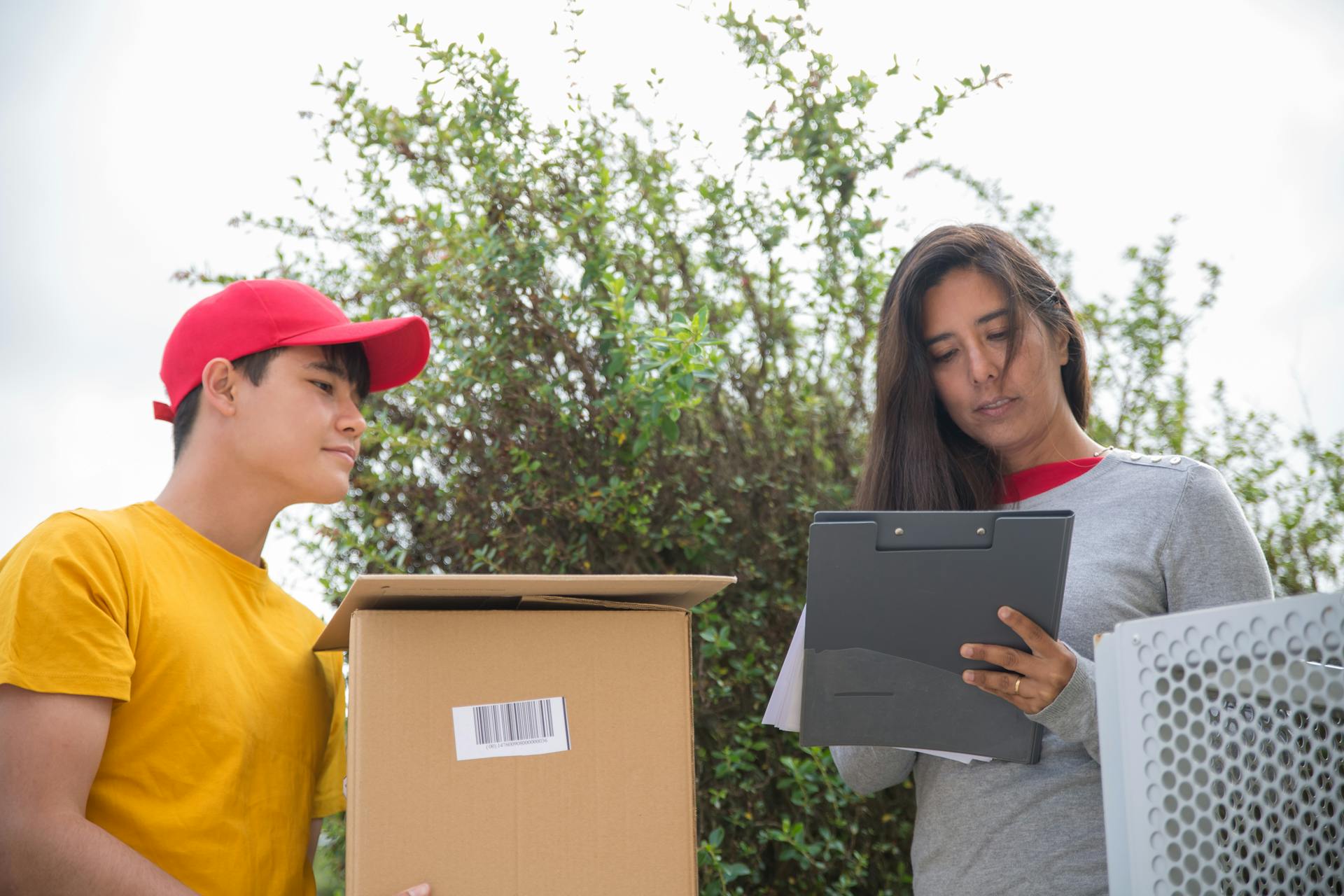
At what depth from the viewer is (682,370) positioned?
2.04 m

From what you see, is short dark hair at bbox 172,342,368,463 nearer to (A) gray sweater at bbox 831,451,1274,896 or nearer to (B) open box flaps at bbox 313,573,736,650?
(B) open box flaps at bbox 313,573,736,650

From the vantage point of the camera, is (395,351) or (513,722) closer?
(513,722)

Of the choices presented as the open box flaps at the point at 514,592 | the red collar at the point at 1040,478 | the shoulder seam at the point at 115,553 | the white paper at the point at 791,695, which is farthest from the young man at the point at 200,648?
the red collar at the point at 1040,478

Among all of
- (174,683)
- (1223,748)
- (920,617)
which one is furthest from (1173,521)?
(174,683)

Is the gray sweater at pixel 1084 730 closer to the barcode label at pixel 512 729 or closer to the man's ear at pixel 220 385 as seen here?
the barcode label at pixel 512 729

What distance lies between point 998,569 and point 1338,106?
262 centimetres

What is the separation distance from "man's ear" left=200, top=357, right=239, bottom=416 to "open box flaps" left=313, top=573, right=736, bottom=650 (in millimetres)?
412

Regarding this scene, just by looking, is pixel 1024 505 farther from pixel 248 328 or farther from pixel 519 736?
pixel 248 328

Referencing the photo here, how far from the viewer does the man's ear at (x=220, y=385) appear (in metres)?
1.49

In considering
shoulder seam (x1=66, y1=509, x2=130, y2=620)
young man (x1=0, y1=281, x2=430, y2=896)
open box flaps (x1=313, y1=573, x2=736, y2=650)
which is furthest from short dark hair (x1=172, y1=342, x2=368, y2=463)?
open box flaps (x1=313, y1=573, x2=736, y2=650)

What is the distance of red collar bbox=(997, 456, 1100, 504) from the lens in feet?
5.26

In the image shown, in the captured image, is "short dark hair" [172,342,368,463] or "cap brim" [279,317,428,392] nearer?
"short dark hair" [172,342,368,463]

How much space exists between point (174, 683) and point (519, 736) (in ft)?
1.52

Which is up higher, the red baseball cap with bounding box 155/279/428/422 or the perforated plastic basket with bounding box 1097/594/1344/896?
the red baseball cap with bounding box 155/279/428/422
